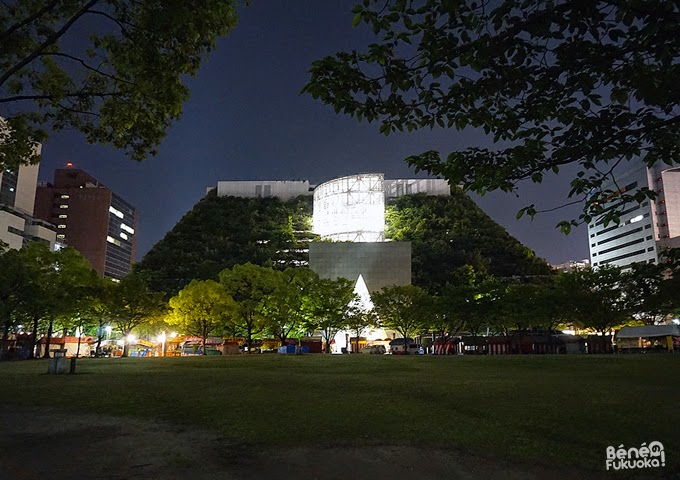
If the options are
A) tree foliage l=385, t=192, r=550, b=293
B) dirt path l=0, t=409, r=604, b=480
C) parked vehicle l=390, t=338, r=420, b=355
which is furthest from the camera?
tree foliage l=385, t=192, r=550, b=293

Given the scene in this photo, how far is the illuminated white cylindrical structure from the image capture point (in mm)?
83938

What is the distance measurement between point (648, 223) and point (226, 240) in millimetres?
93460

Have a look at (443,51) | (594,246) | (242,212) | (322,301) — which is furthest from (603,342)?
(594,246)

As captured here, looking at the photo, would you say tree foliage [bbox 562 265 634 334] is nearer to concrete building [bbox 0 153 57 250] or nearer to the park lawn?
the park lawn

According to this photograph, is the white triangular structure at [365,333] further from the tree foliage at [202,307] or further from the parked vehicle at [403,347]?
the tree foliage at [202,307]

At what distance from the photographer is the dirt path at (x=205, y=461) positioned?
5078 mm

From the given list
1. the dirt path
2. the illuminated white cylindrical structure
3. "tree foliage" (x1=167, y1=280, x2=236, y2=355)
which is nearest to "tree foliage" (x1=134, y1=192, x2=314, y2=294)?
the illuminated white cylindrical structure

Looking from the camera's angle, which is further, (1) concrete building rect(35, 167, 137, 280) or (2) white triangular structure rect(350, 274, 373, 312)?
(1) concrete building rect(35, 167, 137, 280)

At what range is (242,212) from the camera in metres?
112

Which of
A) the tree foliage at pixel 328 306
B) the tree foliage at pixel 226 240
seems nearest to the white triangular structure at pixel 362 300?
the tree foliage at pixel 328 306

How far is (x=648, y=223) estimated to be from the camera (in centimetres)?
10888

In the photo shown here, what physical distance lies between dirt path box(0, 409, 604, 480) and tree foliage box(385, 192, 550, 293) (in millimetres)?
67772

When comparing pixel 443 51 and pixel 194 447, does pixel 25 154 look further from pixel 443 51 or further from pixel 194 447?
pixel 443 51

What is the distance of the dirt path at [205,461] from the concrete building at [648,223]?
103414 millimetres
